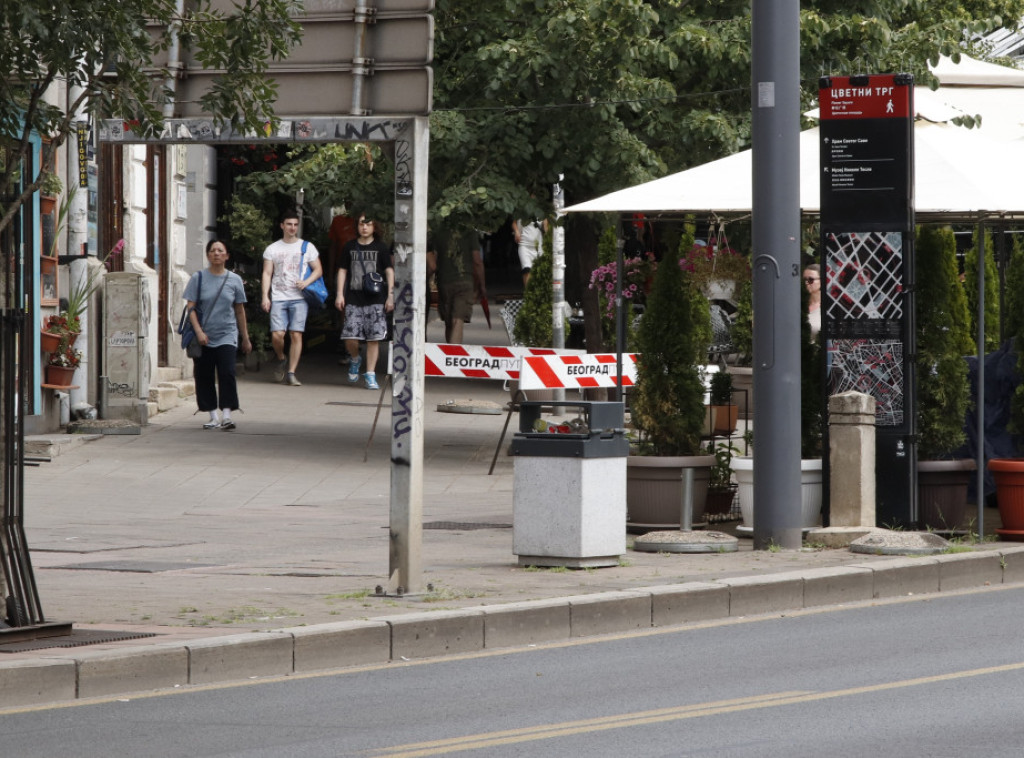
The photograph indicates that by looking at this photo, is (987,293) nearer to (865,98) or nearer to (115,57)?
(865,98)

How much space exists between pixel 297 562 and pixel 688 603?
2.84 meters

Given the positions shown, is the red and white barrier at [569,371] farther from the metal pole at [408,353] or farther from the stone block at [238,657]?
the stone block at [238,657]

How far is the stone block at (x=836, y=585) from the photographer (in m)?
11.0

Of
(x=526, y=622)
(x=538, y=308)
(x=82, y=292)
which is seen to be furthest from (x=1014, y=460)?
(x=538, y=308)

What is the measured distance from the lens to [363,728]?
290 inches

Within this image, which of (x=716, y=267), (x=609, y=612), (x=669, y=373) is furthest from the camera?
(x=716, y=267)

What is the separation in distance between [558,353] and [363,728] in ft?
34.3

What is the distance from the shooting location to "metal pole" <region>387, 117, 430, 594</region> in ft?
32.8

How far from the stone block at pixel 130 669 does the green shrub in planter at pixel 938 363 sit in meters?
6.63

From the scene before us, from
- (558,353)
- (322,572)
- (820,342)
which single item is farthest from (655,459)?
(558,353)

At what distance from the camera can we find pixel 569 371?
17.3 m

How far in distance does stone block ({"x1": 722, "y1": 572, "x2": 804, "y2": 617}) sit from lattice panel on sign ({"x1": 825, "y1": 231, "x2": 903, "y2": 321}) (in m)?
2.55

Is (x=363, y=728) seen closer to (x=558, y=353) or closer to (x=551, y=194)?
(x=558, y=353)

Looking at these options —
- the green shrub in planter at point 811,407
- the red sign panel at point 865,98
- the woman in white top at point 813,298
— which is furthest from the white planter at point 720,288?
the red sign panel at point 865,98
